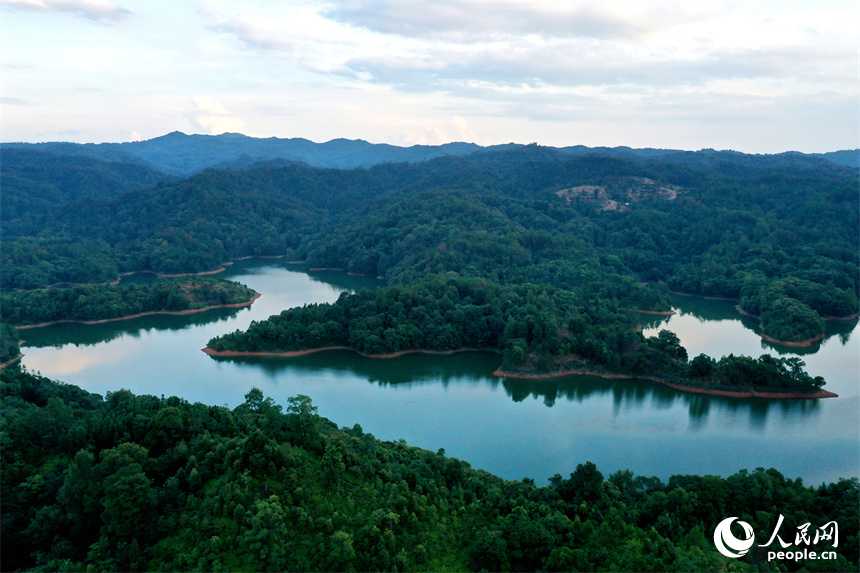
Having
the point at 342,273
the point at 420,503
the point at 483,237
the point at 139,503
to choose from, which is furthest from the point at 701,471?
the point at 342,273

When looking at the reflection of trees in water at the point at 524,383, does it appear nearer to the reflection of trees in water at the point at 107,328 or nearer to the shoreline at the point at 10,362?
the reflection of trees in water at the point at 107,328

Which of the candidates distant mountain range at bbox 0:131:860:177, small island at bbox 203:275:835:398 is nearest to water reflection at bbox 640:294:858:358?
small island at bbox 203:275:835:398

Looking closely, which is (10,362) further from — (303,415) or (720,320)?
(720,320)

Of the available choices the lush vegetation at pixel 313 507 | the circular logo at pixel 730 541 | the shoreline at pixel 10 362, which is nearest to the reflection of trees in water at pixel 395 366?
the shoreline at pixel 10 362

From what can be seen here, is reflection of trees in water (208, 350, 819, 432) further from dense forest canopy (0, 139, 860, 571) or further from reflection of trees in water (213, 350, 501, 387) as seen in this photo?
dense forest canopy (0, 139, 860, 571)

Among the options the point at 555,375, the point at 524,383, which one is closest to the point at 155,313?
the point at 524,383

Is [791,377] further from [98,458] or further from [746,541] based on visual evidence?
[98,458]
